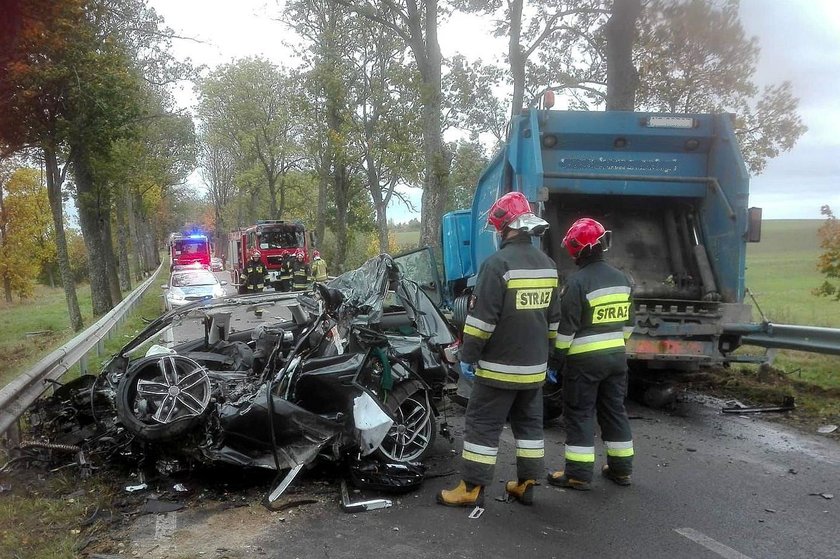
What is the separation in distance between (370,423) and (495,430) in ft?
2.70

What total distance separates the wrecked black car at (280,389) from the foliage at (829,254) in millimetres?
5710

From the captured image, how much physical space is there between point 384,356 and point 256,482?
4.16 feet

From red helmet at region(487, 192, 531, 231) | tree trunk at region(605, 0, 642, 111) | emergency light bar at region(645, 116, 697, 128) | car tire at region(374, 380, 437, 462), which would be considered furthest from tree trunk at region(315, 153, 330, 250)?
red helmet at region(487, 192, 531, 231)

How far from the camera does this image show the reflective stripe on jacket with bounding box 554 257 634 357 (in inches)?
173

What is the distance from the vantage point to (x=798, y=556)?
11.0 feet

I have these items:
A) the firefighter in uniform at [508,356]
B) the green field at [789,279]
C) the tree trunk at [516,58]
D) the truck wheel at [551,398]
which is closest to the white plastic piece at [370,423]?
the firefighter in uniform at [508,356]

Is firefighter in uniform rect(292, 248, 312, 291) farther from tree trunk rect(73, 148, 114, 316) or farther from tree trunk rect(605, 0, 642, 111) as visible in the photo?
tree trunk rect(605, 0, 642, 111)

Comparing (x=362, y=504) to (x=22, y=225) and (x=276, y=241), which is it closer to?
(x=276, y=241)

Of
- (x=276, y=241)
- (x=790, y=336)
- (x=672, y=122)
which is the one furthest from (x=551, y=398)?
(x=276, y=241)

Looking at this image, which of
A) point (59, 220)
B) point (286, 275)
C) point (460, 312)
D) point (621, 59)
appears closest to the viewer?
point (460, 312)

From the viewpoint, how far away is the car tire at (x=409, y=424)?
457 cm

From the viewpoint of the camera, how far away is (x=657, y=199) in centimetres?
707

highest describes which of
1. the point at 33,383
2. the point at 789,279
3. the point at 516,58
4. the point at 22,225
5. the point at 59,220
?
the point at 516,58

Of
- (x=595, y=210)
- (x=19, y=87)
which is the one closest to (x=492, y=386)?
(x=595, y=210)
